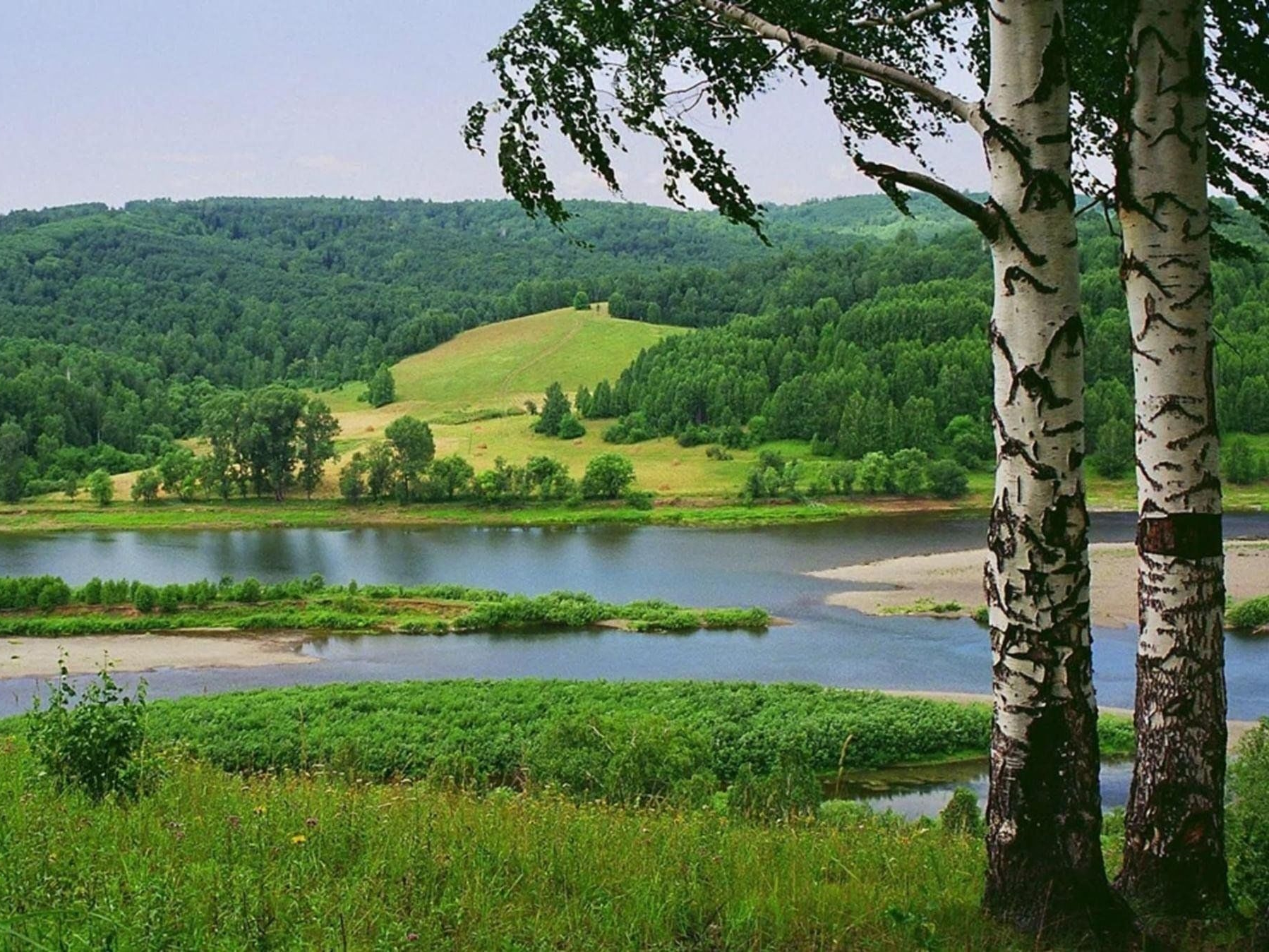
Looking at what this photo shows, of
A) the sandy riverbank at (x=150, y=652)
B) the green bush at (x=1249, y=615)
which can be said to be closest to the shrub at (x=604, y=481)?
the sandy riverbank at (x=150, y=652)

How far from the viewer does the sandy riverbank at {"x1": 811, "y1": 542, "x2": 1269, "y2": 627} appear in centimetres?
4312

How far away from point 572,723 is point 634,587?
3053 centimetres

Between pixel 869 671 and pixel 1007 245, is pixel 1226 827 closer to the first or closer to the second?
pixel 1007 245

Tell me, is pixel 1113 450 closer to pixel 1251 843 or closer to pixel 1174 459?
pixel 1251 843

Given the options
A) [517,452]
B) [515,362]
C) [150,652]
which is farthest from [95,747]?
[515,362]

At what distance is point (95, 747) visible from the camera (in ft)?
18.6

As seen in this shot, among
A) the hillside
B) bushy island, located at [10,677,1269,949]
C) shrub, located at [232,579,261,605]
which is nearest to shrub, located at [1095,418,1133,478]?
the hillside

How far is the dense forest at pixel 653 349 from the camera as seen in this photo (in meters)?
94.6

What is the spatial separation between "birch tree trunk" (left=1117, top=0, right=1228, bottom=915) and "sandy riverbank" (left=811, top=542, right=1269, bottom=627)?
36399 mm

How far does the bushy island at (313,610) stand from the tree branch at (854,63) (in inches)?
1482

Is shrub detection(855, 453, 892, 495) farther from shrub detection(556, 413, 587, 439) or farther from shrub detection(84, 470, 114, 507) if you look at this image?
shrub detection(84, 470, 114, 507)

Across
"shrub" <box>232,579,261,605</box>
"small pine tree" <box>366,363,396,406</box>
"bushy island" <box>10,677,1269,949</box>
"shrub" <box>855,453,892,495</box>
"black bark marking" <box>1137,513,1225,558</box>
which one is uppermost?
"small pine tree" <box>366,363,396,406</box>

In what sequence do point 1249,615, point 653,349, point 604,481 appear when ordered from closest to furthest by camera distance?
point 1249,615, point 604,481, point 653,349

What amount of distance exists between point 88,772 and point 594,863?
8.74 feet
